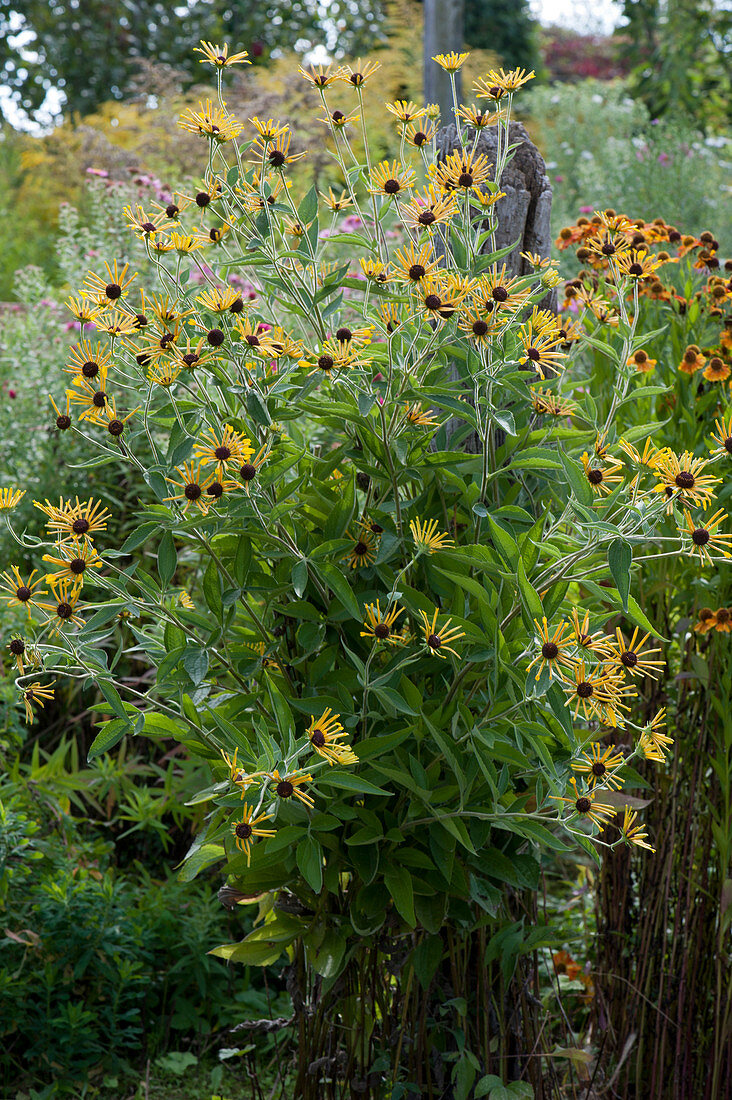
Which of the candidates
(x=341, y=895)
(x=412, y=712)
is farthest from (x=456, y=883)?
(x=412, y=712)

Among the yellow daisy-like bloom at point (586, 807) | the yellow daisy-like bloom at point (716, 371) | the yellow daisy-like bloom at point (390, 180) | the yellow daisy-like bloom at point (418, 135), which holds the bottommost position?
the yellow daisy-like bloom at point (586, 807)

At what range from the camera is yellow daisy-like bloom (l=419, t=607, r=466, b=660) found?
1301mm

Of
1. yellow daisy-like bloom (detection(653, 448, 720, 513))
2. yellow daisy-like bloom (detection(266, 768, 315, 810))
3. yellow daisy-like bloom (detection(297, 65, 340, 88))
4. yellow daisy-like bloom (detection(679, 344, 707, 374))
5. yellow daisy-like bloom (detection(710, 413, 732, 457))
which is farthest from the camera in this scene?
yellow daisy-like bloom (detection(679, 344, 707, 374))

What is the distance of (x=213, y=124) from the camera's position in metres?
1.43

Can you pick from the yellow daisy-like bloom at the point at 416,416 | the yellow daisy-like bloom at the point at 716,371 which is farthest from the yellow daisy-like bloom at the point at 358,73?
the yellow daisy-like bloom at the point at 716,371

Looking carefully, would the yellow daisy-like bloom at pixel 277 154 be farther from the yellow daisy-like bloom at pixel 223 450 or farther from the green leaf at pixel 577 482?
the green leaf at pixel 577 482

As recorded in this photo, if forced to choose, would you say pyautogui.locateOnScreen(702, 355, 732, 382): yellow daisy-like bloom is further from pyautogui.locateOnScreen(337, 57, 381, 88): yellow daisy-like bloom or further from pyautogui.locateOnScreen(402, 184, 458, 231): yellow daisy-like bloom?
pyautogui.locateOnScreen(337, 57, 381, 88): yellow daisy-like bloom

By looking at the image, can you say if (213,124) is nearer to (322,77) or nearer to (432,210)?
(322,77)

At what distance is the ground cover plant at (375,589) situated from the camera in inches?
52.2

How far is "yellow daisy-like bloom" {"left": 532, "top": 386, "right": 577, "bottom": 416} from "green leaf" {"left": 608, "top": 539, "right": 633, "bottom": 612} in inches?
14.0

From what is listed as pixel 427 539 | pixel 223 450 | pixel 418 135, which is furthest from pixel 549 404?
pixel 223 450

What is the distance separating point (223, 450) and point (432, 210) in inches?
17.9

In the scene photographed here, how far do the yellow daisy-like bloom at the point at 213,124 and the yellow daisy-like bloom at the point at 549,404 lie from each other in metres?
0.58

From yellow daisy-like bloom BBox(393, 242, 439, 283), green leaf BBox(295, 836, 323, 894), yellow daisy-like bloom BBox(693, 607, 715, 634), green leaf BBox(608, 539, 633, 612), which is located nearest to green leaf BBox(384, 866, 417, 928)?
green leaf BBox(295, 836, 323, 894)
